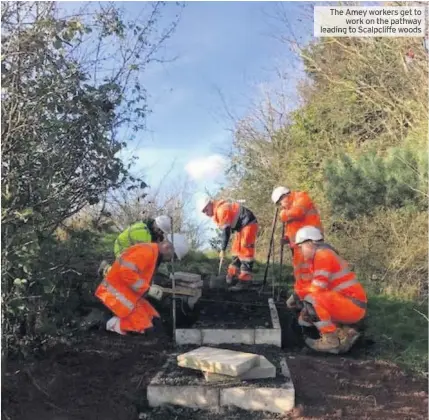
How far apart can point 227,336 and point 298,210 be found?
2.65 metres

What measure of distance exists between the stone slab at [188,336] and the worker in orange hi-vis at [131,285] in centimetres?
37

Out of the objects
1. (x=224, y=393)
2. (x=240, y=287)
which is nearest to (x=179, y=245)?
(x=240, y=287)

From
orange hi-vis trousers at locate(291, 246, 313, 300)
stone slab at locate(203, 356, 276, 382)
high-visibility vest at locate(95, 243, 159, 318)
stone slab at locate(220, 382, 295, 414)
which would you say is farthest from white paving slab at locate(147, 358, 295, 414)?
orange hi-vis trousers at locate(291, 246, 313, 300)

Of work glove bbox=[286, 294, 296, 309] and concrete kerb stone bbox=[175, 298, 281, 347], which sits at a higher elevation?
work glove bbox=[286, 294, 296, 309]

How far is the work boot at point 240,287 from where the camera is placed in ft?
29.2

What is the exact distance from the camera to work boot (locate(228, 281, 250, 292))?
891 centimetres

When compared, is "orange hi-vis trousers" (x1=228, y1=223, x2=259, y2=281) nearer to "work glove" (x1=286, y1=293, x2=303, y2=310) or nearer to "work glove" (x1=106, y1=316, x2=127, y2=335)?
"work glove" (x1=286, y1=293, x2=303, y2=310)

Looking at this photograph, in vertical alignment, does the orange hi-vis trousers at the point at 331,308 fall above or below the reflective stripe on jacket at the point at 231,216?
below

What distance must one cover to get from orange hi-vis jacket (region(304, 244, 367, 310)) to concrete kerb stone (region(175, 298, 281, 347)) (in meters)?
0.61

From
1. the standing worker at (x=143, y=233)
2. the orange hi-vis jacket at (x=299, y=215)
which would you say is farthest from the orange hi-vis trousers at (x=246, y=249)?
the standing worker at (x=143, y=233)

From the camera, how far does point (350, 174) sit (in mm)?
10977

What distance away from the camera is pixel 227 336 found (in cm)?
652

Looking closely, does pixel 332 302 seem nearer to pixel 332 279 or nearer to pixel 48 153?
pixel 332 279

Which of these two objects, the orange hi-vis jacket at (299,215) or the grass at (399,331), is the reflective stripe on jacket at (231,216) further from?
the grass at (399,331)
